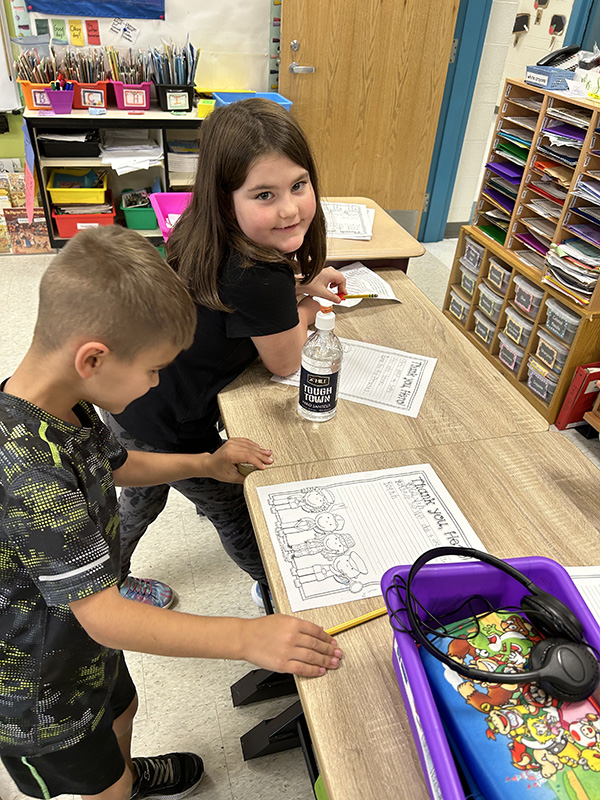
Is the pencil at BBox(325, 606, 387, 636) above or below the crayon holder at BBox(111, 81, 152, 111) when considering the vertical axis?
below

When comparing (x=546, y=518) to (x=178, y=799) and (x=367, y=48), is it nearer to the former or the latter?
(x=178, y=799)

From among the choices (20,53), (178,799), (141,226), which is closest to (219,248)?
(178,799)

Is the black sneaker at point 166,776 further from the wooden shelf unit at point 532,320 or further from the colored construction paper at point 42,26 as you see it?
the colored construction paper at point 42,26

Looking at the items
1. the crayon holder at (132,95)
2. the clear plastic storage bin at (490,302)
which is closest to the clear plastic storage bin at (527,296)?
the clear plastic storage bin at (490,302)

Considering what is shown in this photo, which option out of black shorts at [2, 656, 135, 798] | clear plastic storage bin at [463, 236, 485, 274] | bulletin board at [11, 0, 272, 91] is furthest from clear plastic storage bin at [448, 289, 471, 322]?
black shorts at [2, 656, 135, 798]

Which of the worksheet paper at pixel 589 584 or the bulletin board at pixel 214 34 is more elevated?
the bulletin board at pixel 214 34

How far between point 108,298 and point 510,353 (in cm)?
244

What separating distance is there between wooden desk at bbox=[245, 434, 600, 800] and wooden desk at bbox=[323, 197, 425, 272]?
78 cm

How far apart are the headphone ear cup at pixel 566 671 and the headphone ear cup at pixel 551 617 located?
2 centimetres

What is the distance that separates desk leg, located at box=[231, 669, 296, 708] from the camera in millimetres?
1414

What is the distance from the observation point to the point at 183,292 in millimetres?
741

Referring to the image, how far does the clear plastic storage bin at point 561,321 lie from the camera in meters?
2.36

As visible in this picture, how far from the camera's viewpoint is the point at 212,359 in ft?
3.96

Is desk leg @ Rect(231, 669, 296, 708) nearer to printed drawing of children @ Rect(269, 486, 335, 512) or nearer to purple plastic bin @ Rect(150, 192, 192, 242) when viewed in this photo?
printed drawing of children @ Rect(269, 486, 335, 512)
